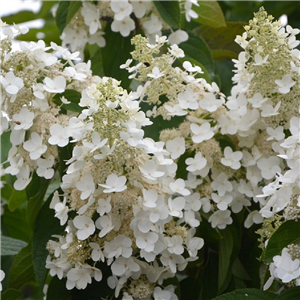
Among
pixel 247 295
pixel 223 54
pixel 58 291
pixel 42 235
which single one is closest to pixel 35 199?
pixel 42 235

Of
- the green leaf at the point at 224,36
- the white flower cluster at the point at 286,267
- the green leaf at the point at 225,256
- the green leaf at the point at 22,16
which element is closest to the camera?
the white flower cluster at the point at 286,267

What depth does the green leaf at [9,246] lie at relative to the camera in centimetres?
137

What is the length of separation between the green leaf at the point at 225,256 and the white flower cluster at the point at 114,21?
20.5 inches

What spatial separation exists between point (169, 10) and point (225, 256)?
0.57m

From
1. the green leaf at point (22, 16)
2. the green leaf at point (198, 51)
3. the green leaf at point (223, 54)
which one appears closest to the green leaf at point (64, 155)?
the green leaf at point (198, 51)

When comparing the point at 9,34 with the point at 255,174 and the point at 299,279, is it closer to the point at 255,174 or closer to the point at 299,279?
the point at 255,174

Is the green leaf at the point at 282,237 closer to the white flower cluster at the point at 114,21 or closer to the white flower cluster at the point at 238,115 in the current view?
the white flower cluster at the point at 238,115

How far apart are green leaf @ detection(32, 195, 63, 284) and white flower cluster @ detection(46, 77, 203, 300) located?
54 millimetres

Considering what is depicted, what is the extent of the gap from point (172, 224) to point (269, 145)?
0.75 feet

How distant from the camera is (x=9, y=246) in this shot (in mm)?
1397

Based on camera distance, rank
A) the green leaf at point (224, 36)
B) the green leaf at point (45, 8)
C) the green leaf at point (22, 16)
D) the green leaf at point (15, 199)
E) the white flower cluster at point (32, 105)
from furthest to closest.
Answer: the green leaf at point (22, 16)
the green leaf at point (45, 8)
the green leaf at point (224, 36)
the green leaf at point (15, 199)
the white flower cluster at point (32, 105)

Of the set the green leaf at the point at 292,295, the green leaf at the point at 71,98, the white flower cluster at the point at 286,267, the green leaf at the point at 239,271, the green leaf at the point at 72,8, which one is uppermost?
the green leaf at the point at 71,98

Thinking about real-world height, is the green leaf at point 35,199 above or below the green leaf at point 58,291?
above

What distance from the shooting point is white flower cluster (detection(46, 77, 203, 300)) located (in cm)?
98
